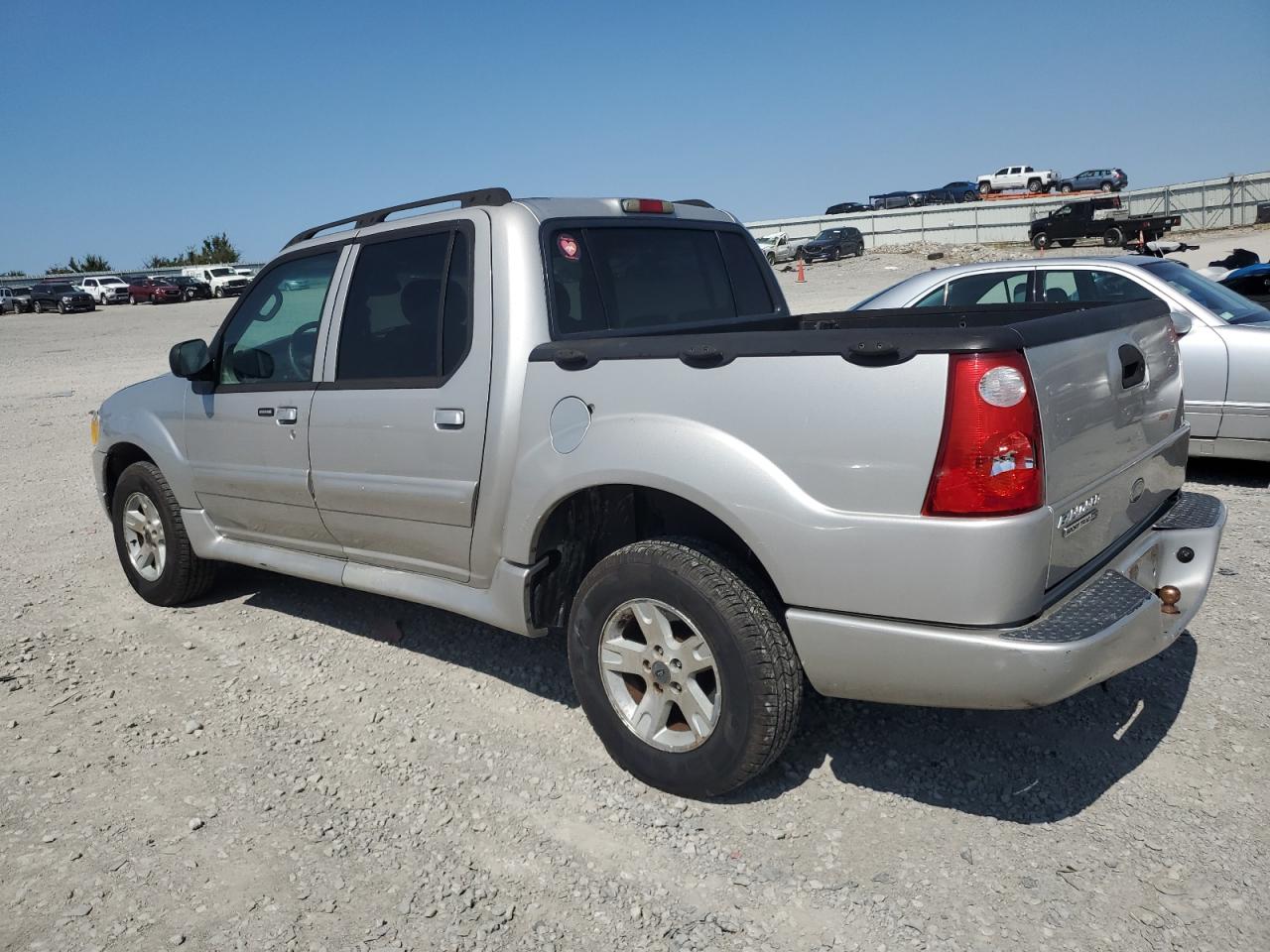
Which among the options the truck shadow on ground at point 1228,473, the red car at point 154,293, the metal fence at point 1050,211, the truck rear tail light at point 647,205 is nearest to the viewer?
the truck rear tail light at point 647,205

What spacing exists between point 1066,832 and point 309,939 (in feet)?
7.28

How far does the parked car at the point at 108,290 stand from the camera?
163 feet

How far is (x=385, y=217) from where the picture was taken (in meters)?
4.29

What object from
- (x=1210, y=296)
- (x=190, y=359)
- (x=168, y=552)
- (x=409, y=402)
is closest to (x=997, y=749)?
(x=409, y=402)

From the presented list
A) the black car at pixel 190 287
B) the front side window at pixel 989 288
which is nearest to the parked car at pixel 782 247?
the black car at pixel 190 287

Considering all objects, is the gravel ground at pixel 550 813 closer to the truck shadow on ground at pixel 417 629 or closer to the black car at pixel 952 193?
the truck shadow on ground at pixel 417 629

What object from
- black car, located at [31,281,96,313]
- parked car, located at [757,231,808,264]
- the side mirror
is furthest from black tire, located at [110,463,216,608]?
black car, located at [31,281,96,313]

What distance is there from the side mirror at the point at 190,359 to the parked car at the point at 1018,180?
200 feet

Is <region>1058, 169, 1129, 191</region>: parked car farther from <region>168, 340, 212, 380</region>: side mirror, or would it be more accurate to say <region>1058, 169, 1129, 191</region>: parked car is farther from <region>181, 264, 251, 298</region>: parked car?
<region>168, 340, 212, 380</region>: side mirror

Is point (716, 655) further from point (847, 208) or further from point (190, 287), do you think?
point (847, 208)

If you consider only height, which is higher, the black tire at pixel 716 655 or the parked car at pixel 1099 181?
the parked car at pixel 1099 181

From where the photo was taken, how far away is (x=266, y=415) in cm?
454

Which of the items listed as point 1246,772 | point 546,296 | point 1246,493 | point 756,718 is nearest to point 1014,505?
point 756,718

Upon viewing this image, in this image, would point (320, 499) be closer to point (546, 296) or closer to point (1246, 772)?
point (546, 296)
